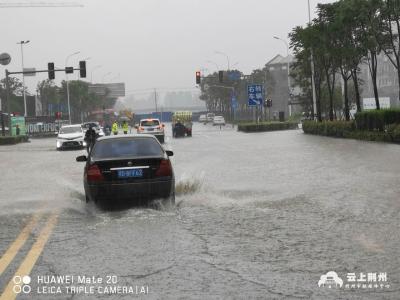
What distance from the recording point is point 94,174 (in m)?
10.9

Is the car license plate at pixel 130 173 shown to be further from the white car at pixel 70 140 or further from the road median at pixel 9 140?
the road median at pixel 9 140

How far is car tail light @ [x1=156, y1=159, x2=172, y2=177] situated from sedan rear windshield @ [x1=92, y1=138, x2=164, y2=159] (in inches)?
12.1

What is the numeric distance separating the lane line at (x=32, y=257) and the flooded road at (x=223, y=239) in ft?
0.08

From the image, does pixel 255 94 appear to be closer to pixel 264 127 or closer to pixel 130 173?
pixel 264 127

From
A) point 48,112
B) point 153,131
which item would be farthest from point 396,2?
point 48,112

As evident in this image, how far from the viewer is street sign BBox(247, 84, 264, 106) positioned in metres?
57.9

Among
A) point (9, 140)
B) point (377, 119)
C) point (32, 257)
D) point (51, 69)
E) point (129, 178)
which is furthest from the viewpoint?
point (9, 140)

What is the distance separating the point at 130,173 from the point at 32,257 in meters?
3.61

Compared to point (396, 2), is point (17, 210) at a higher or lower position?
lower

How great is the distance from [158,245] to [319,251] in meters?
1.94

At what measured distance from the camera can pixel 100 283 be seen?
20.2 ft

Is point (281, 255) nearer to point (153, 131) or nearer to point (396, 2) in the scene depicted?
point (396, 2)

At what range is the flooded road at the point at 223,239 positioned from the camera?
19.8ft

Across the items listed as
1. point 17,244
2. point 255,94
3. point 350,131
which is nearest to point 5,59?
point 255,94
